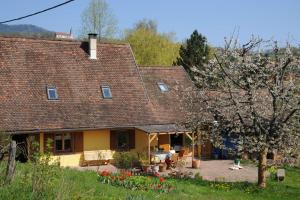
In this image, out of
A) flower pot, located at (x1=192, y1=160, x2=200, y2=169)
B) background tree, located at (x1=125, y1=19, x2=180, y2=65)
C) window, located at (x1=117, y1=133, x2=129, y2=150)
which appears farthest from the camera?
background tree, located at (x1=125, y1=19, x2=180, y2=65)

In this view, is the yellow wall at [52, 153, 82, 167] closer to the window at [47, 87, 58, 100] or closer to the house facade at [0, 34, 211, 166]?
the house facade at [0, 34, 211, 166]

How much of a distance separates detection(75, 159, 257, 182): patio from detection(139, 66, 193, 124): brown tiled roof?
9.64 ft

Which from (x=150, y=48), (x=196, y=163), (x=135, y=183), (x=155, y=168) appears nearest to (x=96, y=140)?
(x=155, y=168)

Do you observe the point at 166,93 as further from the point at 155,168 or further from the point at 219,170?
the point at 155,168

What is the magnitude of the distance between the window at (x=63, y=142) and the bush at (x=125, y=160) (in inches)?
102

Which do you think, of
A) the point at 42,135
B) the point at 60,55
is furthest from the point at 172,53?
the point at 42,135

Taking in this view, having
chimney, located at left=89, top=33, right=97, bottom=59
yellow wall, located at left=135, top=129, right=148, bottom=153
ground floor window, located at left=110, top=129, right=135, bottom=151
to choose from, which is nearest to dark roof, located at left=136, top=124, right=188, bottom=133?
yellow wall, located at left=135, top=129, right=148, bottom=153

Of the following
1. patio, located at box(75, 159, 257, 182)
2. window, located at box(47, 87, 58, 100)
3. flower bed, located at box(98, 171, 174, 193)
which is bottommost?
patio, located at box(75, 159, 257, 182)

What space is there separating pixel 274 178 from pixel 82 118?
10242mm

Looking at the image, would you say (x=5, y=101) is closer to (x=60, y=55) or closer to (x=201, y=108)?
(x=60, y=55)

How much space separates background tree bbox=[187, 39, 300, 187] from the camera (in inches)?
718

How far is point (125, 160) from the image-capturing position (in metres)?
25.3

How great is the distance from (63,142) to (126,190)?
12.2 metres

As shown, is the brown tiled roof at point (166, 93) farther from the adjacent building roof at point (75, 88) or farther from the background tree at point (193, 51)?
the background tree at point (193, 51)
